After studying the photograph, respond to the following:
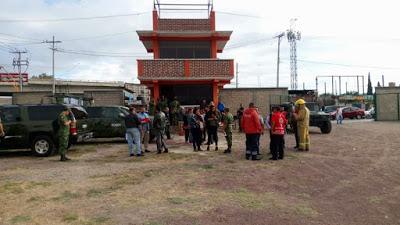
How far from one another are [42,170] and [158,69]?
52.9 ft

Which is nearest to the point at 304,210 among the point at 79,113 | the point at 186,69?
the point at 79,113

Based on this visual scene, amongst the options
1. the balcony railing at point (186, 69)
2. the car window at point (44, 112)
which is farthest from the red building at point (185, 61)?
the car window at point (44, 112)

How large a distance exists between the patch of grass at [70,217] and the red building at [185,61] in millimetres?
20254

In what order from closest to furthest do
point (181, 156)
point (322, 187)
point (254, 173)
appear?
point (322, 187) < point (254, 173) < point (181, 156)

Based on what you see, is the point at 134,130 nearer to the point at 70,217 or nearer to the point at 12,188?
the point at 12,188

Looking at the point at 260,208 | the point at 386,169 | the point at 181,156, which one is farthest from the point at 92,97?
the point at 260,208

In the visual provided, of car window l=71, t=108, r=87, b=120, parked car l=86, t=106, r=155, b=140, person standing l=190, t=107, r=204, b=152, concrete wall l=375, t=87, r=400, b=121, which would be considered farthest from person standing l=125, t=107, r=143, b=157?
concrete wall l=375, t=87, r=400, b=121

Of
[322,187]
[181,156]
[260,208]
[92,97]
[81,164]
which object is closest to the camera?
[260,208]

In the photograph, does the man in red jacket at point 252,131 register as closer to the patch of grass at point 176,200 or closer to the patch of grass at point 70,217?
the patch of grass at point 176,200

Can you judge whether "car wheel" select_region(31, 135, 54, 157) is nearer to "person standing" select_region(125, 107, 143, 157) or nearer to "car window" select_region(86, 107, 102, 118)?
"person standing" select_region(125, 107, 143, 157)

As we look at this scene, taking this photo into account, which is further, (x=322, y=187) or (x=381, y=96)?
(x=381, y=96)

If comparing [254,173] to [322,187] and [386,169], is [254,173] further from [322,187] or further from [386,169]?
[386,169]

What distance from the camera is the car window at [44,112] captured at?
52.1ft

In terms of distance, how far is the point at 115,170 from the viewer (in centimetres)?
1222
